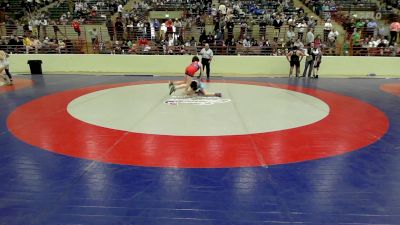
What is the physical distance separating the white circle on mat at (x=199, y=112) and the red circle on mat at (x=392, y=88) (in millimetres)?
3431

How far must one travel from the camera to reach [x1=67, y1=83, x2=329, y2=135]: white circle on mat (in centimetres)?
749

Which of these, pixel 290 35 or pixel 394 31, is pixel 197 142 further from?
pixel 394 31

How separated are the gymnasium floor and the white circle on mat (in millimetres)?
45

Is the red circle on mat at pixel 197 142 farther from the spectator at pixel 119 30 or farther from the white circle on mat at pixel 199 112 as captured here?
the spectator at pixel 119 30

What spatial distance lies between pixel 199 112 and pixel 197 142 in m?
2.26

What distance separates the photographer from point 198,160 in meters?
5.73

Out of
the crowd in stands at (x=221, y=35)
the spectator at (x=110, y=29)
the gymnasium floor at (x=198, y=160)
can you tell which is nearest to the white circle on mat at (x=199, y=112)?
the gymnasium floor at (x=198, y=160)

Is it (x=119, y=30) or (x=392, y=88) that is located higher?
(x=119, y=30)

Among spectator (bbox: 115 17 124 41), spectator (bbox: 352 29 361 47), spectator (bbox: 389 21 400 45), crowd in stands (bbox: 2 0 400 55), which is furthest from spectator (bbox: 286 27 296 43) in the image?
spectator (bbox: 115 17 124 41)

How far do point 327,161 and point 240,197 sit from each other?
2.05 m

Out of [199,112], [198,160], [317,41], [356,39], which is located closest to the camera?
[198,160]

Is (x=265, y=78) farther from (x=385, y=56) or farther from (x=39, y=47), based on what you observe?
(x=39, y=47)

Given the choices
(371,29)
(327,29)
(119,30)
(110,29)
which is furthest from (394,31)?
(110,29)

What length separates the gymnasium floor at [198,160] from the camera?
13.8ft
